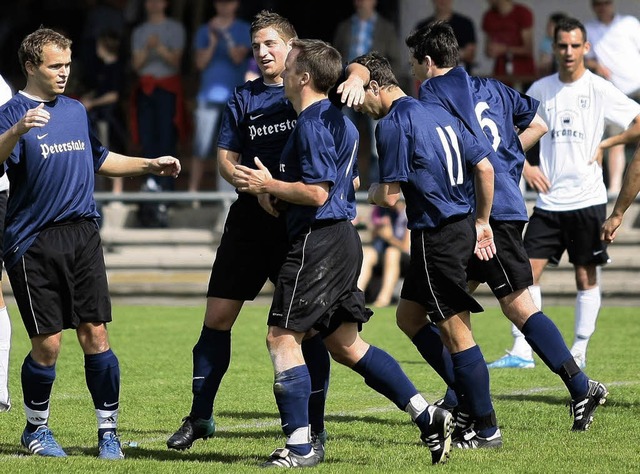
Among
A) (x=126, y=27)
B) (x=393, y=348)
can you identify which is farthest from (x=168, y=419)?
(x=126, y=27)

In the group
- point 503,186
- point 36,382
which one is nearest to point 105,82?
point 503,186

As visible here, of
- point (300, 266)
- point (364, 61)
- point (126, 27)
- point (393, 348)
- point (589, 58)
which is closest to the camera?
point (300, 266)

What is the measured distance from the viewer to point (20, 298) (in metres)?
6.23

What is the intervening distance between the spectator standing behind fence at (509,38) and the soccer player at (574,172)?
253 inches

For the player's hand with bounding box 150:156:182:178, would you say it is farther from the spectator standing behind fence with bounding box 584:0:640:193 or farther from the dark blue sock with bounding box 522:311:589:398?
the spectator standing behind fence with bounding box 584:0:640:193

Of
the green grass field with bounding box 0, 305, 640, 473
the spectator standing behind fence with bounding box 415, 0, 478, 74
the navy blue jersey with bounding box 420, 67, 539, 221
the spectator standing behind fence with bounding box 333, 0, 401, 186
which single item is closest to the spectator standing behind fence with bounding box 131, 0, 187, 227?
the spectator standing behind fence with bounding box 333, 0, 401, 186

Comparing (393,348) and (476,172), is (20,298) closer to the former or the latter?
(476,172)

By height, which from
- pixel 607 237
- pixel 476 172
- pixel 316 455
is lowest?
pixel 316 455

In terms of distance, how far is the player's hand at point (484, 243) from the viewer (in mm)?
6660

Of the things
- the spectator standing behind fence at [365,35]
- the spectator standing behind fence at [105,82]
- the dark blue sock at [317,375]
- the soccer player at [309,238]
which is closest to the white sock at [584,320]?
the dark blue sock at [317,375]

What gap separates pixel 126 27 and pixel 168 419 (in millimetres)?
12630

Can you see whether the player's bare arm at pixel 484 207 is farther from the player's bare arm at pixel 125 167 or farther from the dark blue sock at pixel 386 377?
the player's bare arm at pixel 125 167

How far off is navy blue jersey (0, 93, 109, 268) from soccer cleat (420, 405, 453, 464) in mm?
2078

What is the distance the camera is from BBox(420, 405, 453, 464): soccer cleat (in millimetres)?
5973
